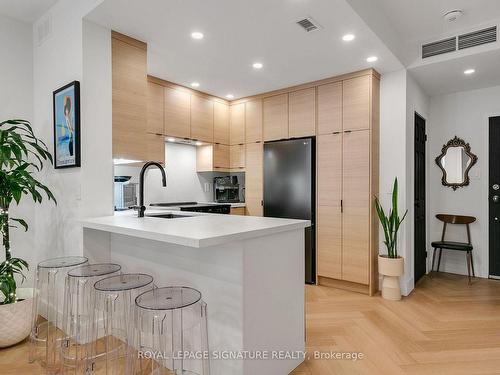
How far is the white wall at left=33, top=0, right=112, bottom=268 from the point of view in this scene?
95.5 inches

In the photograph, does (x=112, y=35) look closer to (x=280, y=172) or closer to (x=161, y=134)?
(x=161, y=134)

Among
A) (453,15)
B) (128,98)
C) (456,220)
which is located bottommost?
(456,220)

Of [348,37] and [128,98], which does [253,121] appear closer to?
[348,37]

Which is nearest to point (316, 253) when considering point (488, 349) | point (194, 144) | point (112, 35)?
point (488, 349)

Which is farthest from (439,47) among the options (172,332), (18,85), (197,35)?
(18,85)

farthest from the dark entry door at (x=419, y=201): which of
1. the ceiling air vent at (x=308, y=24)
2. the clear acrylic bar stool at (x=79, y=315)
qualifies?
the clear acrylic bar stool at (x=79, y=315)

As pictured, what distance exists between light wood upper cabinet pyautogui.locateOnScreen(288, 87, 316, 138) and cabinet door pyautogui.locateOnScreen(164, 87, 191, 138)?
4.45 ft

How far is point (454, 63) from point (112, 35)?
339 cm

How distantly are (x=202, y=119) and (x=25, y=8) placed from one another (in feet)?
7.12

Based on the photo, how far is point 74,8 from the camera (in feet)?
8.18

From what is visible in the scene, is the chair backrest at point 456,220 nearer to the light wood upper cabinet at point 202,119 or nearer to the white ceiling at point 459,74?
the white ceiling at point 459,74

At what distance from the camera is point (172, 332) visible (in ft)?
5.28

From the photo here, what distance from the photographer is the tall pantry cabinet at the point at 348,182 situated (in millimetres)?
3498

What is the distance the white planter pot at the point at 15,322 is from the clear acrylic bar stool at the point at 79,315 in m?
0.36
